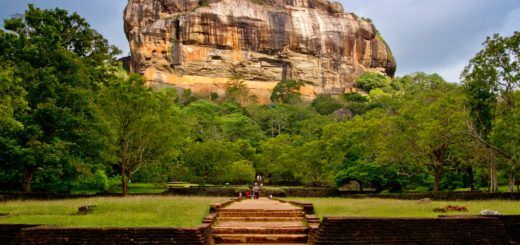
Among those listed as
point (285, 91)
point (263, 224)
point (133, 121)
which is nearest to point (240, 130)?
point (133, 121)

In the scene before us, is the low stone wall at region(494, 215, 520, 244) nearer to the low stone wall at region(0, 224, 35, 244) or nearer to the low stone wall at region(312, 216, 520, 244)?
the low stone wall at region(312, 216, 520, 244)

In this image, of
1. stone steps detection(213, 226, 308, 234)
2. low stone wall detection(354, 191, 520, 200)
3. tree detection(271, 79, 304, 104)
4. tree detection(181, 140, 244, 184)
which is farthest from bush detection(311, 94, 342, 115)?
stone steps detection(213, 226, 308, 234)

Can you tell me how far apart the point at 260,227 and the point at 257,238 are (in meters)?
0.56

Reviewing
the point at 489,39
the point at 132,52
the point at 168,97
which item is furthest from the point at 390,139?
the point at 132,52

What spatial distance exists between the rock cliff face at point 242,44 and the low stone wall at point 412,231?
84770 mm

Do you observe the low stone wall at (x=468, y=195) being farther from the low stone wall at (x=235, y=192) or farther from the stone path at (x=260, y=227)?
the stone path at (x=260, y=227)

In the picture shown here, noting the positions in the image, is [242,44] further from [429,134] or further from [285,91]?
[429,134]

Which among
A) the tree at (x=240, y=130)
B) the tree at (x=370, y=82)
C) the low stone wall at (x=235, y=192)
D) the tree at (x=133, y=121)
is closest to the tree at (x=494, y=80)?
the low stone wall at (x=235, y=192)

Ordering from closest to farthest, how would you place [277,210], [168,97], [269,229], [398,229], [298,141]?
[398,229]
[269,229]
[277,210]
[168,97]
[298,141]

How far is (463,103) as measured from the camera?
26.4 m

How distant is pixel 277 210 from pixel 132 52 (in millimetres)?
84945

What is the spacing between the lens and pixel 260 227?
12.1 metres

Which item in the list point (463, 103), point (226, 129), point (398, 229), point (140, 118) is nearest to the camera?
point (398, 229)

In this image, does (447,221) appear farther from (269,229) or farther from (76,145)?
(76,145)
